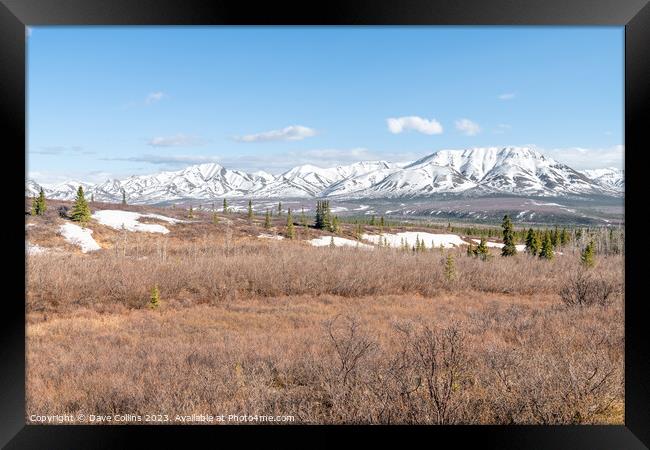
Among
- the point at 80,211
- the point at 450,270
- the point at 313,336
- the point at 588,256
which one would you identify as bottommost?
the point at 313,336

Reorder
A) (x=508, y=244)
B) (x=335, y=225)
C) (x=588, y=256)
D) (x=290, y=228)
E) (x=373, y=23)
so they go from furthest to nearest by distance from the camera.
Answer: (x=335, y=225) < (x=290, y=228) < (x=508, y=244) < (x=588, y=256) < (x=373, y=23)

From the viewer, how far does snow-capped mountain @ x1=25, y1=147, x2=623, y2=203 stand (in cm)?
580

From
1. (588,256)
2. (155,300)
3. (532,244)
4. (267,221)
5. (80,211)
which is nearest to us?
(155,300)

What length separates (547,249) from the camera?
1205 cm

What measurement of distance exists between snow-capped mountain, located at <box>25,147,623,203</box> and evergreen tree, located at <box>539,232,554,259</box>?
4.24m

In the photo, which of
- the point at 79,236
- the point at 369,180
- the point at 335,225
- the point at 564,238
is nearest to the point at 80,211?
the point at 79,236

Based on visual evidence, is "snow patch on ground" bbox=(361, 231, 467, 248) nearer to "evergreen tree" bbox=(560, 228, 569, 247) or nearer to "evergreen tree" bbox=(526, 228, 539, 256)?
"evergreen tree" bbox=(526, 228, 539, 256)

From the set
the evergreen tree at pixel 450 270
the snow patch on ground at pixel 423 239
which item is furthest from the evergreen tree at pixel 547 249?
the evergreen tree at pixel 450 270

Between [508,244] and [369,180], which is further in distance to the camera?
[508,244]

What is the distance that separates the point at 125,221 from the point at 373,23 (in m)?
10.3

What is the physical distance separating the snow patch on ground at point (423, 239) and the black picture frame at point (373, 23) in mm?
9976

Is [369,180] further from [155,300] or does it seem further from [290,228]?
[290,228]

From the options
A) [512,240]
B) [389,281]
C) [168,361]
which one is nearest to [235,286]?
[389,281]

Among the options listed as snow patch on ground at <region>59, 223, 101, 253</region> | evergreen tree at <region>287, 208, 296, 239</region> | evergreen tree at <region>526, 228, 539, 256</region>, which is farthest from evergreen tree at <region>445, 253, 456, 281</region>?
snow patch on ground at <region>59, 223, 101, 253</region>
